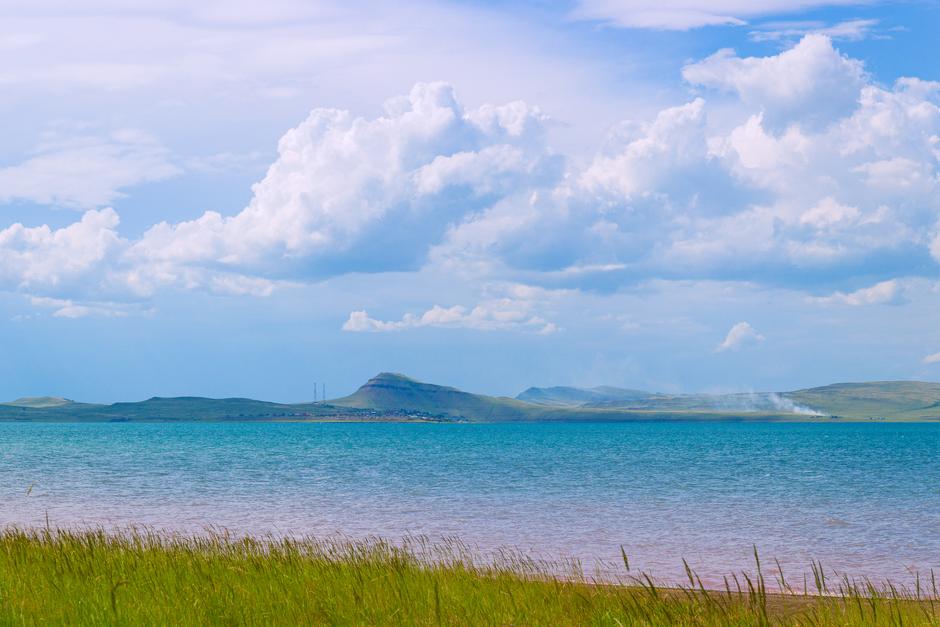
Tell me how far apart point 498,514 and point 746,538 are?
43.9 feet

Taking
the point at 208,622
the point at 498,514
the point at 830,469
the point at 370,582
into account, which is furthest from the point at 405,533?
the point at 830,469

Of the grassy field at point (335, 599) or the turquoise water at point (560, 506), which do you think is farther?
the turquoise water at point (560, 506)

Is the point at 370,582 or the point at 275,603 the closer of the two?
the point at 275,603

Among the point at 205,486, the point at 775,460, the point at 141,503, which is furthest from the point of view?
the point at 775,460

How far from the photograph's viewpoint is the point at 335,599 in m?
13.5

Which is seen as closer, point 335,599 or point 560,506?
point 335,599

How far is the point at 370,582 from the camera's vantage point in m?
15.5

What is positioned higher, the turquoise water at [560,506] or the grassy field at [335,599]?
the grassy field at [335,599]

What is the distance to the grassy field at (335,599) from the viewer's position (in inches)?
467

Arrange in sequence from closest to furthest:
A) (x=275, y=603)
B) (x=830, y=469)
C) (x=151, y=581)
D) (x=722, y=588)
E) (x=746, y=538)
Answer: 1. (x=275, y=603)
2. (x=151, y=581)
3. (x=722, y=588)
4. (x=746, y=538)
5. (x=830, y=469)

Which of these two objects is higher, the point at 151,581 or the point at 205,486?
the point at 151,581

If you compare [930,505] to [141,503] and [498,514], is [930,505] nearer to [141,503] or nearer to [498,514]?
[498,514]

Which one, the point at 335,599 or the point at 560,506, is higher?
the point at 335,599

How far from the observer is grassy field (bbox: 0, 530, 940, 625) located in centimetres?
1185
